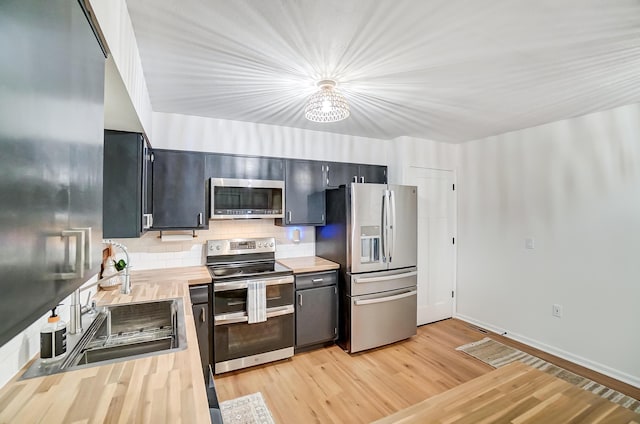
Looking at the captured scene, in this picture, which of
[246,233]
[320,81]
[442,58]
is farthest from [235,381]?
[442,58]

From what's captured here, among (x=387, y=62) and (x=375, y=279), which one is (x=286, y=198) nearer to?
(x=375, y=279)

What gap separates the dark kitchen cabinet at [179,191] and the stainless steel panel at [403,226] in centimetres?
199

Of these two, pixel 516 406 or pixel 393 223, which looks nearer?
pixel 516 406

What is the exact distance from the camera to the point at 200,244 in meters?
3.04

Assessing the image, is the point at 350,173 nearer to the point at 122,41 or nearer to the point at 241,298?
the point at 241,298

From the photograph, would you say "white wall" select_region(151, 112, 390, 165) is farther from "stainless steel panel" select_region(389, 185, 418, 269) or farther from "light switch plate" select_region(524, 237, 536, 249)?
"light switch plate" select_region(524, 237, 536, 249)

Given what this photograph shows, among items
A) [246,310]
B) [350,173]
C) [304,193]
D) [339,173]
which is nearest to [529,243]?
[350,173]

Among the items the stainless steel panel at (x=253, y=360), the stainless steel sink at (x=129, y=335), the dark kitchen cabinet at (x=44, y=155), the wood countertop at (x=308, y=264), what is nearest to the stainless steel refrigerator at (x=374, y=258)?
the wood countertop at (x=308, y=264)

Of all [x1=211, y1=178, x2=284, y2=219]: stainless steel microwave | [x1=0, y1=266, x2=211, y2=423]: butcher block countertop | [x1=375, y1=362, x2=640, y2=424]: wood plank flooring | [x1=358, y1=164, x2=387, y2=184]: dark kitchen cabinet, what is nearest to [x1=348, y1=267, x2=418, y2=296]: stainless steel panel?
[x1=211, y1=178, x2=284, y2=219]: stainless steel microwave

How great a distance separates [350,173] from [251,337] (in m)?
2.13

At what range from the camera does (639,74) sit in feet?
6.64

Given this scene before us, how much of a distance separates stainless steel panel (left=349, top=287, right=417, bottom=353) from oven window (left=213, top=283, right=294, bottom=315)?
2.32 feet

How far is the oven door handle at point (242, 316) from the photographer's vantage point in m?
2.57

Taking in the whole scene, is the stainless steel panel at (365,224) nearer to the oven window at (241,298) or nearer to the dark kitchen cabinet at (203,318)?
the oven window at (241,298)
